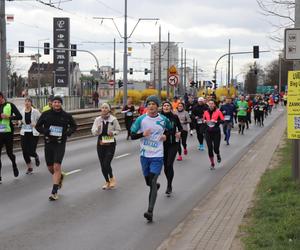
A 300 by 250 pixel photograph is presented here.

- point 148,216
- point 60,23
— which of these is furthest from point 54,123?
point 60,23

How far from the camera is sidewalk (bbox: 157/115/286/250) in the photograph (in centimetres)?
692

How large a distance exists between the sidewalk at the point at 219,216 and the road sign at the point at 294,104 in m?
1.34

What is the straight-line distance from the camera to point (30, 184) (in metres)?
11.8

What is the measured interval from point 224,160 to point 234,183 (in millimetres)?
4755

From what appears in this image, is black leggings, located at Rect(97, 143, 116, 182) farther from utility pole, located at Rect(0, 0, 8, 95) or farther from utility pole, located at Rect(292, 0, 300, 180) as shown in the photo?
utility pole, located at Rect(0, 0, 8, 95)

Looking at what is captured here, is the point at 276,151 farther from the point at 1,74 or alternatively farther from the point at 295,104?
the point at 1,74

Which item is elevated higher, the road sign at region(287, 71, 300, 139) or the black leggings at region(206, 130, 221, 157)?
the road sign at region(287, 71, 300, 139)

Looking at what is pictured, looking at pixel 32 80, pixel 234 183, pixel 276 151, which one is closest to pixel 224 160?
pixel 276 151

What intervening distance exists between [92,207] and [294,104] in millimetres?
3944

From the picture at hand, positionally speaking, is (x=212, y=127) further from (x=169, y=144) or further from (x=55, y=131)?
(x=55, y=131)

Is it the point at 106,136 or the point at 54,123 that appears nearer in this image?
the point at 54,123

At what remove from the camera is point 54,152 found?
10.4 m

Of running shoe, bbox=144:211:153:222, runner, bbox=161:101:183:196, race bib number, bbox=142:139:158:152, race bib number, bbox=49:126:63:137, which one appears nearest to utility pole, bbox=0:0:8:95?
race bib number, bbox=49:126:63:137

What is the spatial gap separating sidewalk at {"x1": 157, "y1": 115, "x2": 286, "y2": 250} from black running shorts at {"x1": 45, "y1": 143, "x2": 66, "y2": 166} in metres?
2.58
